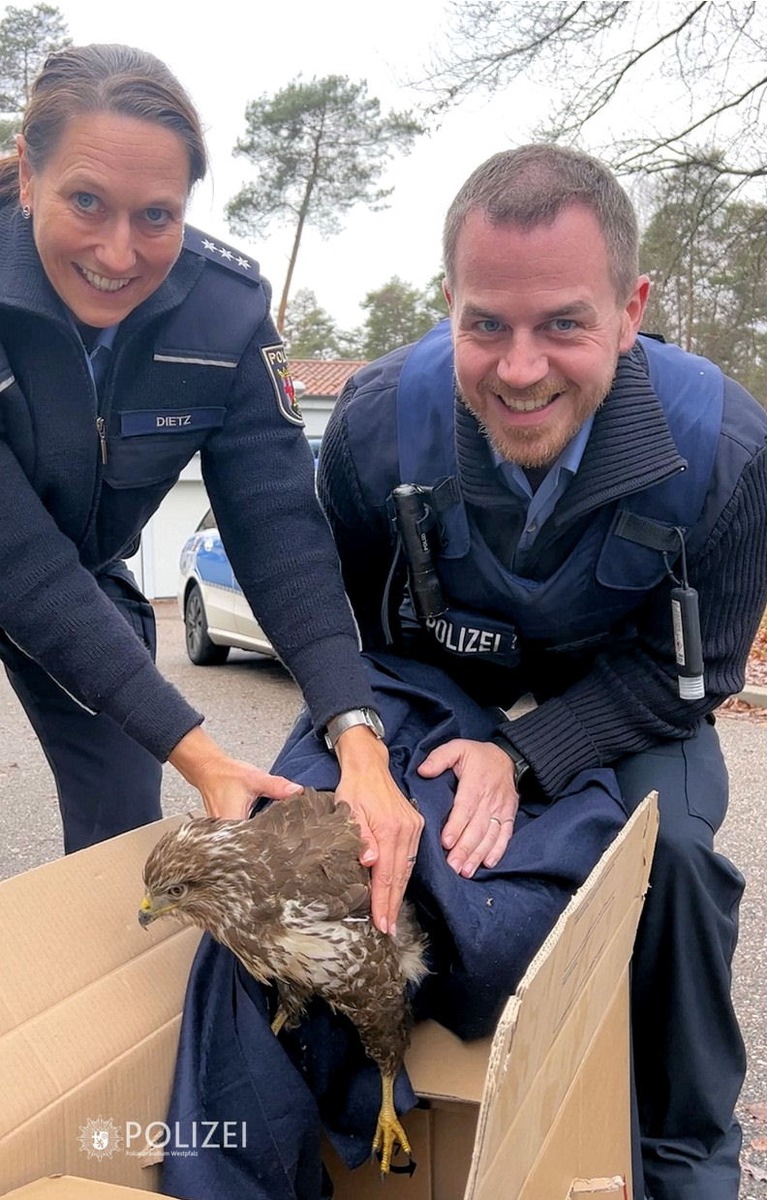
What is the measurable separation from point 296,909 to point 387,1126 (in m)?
0.45

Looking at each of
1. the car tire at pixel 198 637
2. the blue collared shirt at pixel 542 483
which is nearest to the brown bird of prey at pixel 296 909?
the blue collared shirt at pixel 542 483

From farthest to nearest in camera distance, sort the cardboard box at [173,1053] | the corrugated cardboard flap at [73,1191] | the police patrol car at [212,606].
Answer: the police patrol car at [212,606]
the corrugated cardboard flap at [73,1191]
the cardboard box at [173,1053]

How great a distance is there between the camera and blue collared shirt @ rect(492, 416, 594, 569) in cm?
221

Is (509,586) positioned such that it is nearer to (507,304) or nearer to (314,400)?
(507,304)

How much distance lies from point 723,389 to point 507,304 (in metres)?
0.57

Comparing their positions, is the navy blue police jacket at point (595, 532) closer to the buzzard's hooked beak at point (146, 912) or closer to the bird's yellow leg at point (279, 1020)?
the bird's yellow leg at point (279, 1020)

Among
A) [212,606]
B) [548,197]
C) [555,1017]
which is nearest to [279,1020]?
[555,1017]

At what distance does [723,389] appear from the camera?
7.52ft

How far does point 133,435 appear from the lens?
2.32 m

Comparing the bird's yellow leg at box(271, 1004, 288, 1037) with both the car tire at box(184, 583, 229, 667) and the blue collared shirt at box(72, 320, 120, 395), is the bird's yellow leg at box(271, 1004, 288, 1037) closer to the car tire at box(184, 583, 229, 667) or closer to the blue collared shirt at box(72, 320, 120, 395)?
the blue collared shirt at box(72, 320, 120, 395)

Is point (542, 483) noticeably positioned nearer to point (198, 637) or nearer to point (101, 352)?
point (101, 352)

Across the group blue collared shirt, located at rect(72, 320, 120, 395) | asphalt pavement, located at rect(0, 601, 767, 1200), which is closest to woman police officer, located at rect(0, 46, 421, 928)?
blue collared shirt, located at rect(72, 320, 120, 395)

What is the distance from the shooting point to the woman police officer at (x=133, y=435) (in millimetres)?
2018

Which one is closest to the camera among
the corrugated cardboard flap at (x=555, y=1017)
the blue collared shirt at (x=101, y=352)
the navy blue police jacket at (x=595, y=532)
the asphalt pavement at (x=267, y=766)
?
the corrugated cardboard flap at (x=555, y=1017)
